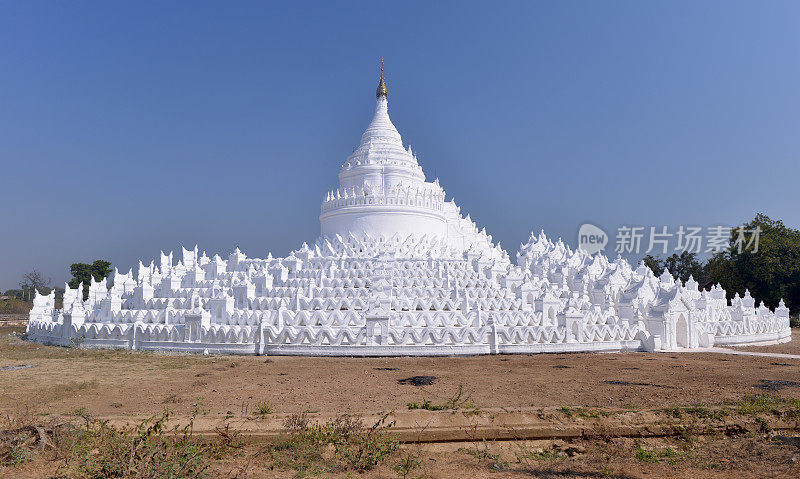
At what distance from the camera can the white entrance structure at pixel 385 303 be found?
26562mm

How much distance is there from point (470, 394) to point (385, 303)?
46.0 ft

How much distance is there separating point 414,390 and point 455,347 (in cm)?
1035

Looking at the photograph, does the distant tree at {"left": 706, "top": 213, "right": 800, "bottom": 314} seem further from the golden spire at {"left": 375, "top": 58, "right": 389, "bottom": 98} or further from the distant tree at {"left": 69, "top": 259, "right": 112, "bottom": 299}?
the distant tree at {"left": 69, "top": 259, "right": 112, "bottom": 299}

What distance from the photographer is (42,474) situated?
8.20 m

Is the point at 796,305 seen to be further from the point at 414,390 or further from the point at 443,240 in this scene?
the point at 414,390

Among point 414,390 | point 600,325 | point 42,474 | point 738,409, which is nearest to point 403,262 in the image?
point 600,325

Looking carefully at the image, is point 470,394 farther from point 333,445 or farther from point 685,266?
point 685,266

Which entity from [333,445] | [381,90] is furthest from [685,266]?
[333,445]

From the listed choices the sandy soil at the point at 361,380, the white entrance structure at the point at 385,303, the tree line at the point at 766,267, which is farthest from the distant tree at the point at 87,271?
the sandy soil at the point at 361,380

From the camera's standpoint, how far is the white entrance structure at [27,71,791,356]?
26.6 meters

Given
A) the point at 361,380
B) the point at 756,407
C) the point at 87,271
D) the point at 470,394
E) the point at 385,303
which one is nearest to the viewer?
the point at 756,407

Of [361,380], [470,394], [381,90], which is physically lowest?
[361,380]

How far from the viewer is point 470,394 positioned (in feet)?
48.6

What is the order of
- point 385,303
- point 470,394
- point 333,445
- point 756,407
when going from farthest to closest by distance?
1. point 385,303
2. point 470,394
3. point 756,407
4. point 333,445
